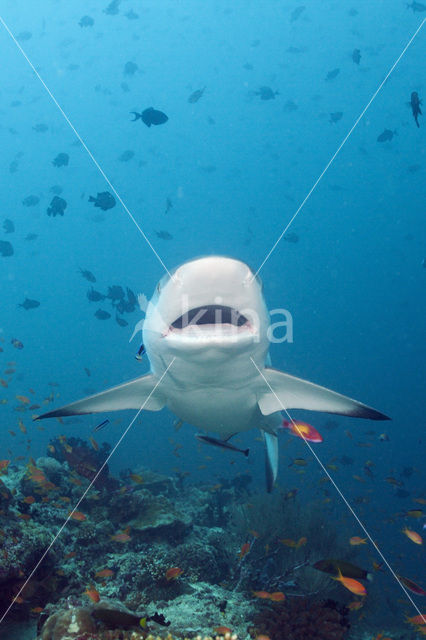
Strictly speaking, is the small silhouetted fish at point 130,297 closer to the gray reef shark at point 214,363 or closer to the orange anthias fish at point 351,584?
the gray reef shark at point 214,363

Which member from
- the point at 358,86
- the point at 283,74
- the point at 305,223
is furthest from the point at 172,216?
the point at 358,86

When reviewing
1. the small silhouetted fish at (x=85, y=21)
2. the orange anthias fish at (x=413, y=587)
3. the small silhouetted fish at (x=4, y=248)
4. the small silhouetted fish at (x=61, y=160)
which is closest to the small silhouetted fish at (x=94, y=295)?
the small silhouetted fish at (x=4, y=248)

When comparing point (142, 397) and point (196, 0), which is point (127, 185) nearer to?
point (196, 0)

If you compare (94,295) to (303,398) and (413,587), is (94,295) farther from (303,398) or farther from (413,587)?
(413,587)

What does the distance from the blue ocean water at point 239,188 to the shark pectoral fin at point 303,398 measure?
30120 mm

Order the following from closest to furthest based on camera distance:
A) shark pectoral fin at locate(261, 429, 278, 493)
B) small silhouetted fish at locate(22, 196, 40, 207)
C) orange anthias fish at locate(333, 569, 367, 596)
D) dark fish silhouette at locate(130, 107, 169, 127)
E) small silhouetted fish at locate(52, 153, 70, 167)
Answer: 1. orange anthias fish at locate(333, 569, 367, 596)
2. shark pectoral fin at locate(261, 429, 278, 493)
3. dark fish silhouette at locate(130, 107, 169, 127)
4. small silhouetted fish at locate(52, 153, 70, 167)
5. small silhouetted fish at locate(22, 196, 40, 207)

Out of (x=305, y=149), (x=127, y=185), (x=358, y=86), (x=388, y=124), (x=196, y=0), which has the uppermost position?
(x=196, y=0)

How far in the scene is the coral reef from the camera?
15.3ft

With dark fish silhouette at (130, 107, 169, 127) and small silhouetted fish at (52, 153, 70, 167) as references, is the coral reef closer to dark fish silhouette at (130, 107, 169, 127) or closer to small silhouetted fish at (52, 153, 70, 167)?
dark fish silhouette at (130, 107, 169, 127)

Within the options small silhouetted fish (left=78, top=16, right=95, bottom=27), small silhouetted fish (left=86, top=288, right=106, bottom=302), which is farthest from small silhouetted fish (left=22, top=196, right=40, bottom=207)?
small silhouetted fish (left=78, top=16, right=95, bottom=27)

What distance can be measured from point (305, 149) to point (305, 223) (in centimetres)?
1590

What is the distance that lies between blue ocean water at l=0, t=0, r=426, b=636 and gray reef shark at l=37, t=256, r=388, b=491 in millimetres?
30152

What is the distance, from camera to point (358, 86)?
50.3m

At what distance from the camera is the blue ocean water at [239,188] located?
49250 millimetres
